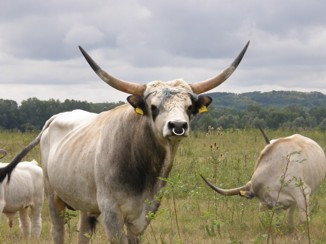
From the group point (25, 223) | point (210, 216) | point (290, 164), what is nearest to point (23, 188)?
point (25, 223)

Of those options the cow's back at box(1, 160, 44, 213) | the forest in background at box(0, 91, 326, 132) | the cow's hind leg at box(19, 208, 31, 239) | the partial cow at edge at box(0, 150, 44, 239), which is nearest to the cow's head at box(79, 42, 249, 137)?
the forest in background at box(0, 91, 326, 132)

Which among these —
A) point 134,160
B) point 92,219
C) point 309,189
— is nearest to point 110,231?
point 134,160

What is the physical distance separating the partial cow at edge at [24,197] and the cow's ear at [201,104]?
5.24m

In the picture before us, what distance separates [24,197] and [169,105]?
20.4 ft

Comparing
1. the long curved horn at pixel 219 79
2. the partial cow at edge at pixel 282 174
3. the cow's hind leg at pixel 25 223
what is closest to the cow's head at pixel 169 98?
the long curved horn at pixel 219 79

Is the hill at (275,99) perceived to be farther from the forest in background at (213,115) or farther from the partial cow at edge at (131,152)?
the partial cow at edge at (131,152)

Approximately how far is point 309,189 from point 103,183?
499 centimetres

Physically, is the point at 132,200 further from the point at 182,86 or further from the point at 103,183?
the point at 182,86

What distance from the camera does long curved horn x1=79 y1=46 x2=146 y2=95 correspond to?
225 inches

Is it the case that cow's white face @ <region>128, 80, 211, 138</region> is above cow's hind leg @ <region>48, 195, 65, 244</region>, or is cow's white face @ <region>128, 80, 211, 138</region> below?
above

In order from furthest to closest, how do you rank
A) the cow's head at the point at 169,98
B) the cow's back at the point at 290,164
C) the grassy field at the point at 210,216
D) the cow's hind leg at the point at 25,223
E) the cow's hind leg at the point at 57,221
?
the cow's hind leg at the point at 25,223 → the cow's back at the point at 290,164 → the cow's hind leg at the point at 57,221 → the grassy field at the point at 210,216 → the cow's head at the point at 169,98

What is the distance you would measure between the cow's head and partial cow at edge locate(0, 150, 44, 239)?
5.04 m

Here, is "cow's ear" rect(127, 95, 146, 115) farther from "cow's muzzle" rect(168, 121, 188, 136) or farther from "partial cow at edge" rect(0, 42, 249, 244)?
"cow's muzzle" rect(168, 121, 188, 136)

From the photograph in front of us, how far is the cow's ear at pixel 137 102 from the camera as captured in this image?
561 centimetres
